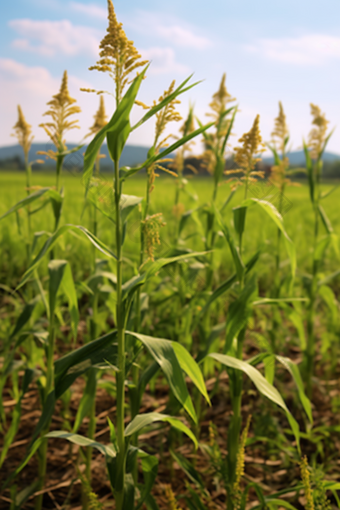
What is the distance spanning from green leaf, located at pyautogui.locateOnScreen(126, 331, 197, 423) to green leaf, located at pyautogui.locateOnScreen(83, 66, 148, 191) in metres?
0.43

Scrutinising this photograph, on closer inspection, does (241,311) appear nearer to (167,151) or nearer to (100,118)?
(167,151)

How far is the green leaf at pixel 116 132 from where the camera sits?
0.91 metres

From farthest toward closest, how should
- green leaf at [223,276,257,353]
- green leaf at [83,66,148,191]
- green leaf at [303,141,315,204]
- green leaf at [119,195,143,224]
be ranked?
green leaf at [303,141,315,204], green leaf at [223,276,257,353], green leaf at [119,195,143,224], green leaf at [83,66,148,191]

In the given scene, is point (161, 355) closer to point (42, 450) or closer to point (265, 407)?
point (42, 450)

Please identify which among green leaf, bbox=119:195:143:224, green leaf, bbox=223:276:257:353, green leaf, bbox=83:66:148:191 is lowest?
green leaf, bbox=223:276:257:353

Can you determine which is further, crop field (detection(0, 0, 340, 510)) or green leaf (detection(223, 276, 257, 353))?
green leaf (detection(223, 276, 257, 353))

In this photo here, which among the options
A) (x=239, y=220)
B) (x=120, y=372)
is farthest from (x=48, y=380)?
(x=239, y=220)

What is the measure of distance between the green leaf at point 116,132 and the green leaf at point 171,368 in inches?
17.1

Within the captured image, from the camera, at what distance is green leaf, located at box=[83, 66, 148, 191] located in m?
0.91

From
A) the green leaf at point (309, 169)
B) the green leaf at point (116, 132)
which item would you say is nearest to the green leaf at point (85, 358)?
the green leaf at point (116, 132)

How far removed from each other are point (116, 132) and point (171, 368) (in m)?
0.58

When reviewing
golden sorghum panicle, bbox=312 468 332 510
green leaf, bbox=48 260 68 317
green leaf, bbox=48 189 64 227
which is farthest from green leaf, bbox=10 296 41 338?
golden sorghum panicle, bbox=312 468 332 510

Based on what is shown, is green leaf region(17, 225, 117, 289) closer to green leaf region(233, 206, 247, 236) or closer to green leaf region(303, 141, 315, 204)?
green leaf region(233, 206, 247, 236)

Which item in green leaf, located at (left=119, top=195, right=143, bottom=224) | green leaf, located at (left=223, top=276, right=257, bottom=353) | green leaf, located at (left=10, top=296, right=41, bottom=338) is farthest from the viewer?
green leaf, located at (left=10, top=296, right=41, bottom=338)
